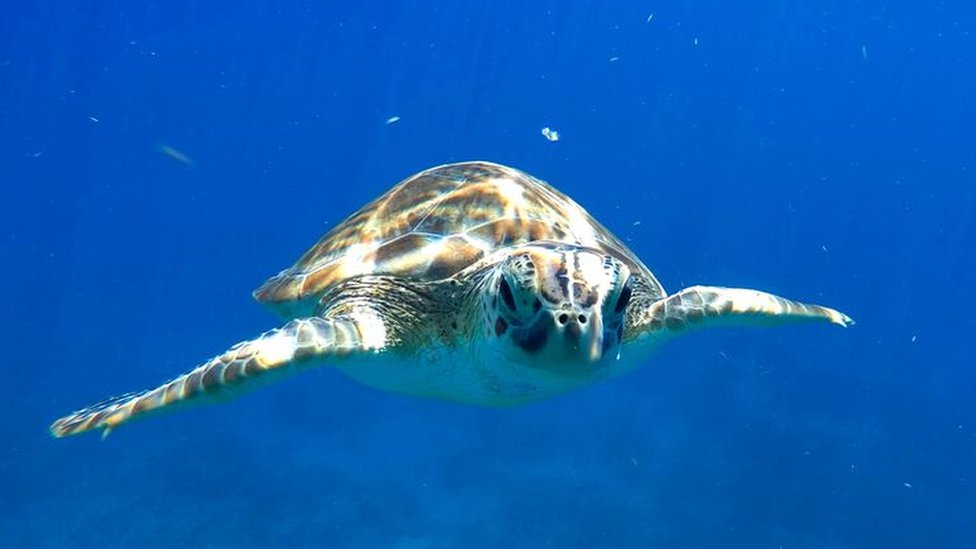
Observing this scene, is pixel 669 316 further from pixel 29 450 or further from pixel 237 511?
pixel 29 450

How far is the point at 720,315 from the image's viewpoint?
4.75 metres

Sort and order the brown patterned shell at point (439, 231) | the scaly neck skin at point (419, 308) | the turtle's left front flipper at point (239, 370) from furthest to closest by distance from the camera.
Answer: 1. the brown patterned shell at point (439, 231)
2. the scaly neck skin at point (419, 308)
3. the turtle's left front flipper at point (239, 370)

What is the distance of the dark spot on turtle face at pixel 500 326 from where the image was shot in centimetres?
360

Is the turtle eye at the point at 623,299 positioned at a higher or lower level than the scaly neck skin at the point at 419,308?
lower

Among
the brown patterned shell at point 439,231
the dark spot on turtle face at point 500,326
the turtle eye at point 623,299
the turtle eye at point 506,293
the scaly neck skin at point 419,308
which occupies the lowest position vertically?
the turtle eye at point 623,299

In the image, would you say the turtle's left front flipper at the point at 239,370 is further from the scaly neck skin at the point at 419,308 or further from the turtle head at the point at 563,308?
the turtle head at the point at 563,308

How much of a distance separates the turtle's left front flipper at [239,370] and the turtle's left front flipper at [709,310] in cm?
174

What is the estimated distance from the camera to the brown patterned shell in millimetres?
4941

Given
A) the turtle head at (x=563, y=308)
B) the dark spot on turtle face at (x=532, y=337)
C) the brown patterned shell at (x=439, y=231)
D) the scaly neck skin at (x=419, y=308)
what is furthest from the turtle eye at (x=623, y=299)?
the brown patterned shell at (x=439, y=231)

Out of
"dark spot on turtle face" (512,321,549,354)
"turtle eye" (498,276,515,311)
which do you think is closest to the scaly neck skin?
"turtle eye" (498,276,515,311)

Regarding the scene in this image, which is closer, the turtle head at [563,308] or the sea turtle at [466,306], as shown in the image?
the turtle head at [563,308]

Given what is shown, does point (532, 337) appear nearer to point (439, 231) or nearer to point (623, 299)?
point (623, 299)

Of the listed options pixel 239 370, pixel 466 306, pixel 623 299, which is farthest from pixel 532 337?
pixel 239 370

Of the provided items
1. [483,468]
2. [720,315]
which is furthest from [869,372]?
[720,315]
